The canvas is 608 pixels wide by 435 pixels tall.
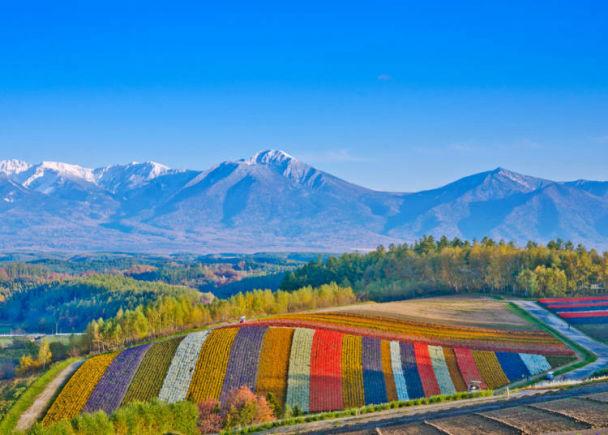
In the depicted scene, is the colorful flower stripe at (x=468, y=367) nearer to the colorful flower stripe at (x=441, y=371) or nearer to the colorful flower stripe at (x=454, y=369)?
the colorful flower stripe at (x=454, y=369)

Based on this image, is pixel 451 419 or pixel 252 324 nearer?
pixel 451 419

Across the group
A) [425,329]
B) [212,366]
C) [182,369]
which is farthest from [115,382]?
[425,329]

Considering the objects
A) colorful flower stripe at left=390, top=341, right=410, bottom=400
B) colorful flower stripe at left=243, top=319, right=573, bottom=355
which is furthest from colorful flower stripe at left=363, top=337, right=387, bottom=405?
colorful flower stripe at left=243, top=319, right=573, bottom=355

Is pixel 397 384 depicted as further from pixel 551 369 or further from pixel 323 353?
pixel 551 369

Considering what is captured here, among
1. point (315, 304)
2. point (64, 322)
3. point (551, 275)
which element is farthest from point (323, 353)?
point (64, 322)

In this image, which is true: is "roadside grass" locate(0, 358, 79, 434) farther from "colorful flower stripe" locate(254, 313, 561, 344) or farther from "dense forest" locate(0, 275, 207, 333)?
"dense forest" locate(0, 275, 207, 333)
